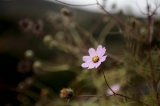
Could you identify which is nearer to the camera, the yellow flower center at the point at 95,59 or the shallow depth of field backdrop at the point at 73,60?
the yellow flower center at the point at 95,59

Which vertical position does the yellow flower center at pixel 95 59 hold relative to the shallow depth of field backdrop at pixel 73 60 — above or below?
below

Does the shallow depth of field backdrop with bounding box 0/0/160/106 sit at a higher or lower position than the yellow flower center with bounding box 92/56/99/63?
higher

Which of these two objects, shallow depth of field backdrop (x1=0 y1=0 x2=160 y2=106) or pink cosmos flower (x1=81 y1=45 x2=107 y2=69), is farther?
shallow depth of field backdrop (x1=0 y1=0 x2=160 y2=106)

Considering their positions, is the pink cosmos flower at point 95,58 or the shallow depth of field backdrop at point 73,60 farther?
the shallow depth of field backdrop at point 73,60

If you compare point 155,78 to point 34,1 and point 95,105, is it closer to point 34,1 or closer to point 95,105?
point 95,105

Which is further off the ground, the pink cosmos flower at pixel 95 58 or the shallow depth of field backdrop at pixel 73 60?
the shallow depth of field backdrop at pixel 73 60

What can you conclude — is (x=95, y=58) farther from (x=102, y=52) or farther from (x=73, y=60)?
(x=73, y=60)

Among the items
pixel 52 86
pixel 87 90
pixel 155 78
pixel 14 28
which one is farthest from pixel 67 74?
pixel 155 78

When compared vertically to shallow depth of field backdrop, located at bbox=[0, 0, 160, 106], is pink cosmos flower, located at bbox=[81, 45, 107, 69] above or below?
below

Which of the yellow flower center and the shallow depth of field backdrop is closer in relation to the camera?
the yellow flower center
